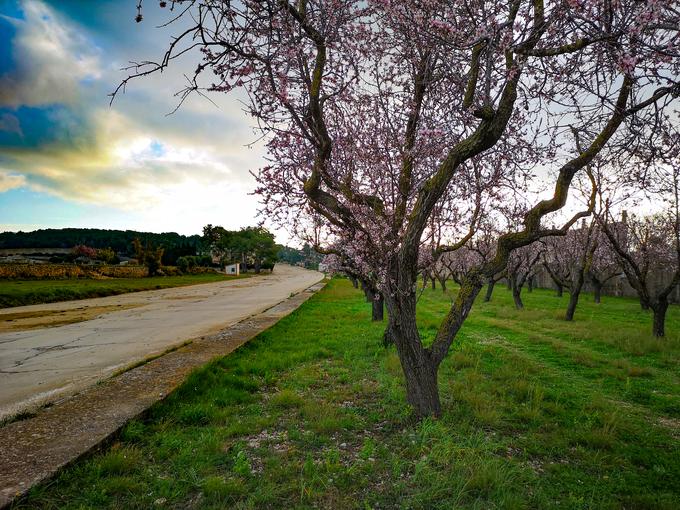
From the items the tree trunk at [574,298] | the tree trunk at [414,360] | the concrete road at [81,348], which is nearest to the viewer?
the tree trunk at [414,360]

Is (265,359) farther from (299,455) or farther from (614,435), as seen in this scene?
(614,435)

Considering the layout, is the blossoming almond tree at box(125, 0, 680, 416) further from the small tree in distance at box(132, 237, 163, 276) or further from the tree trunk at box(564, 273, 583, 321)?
the small tree in distance at box(132, 237, 163, 276)

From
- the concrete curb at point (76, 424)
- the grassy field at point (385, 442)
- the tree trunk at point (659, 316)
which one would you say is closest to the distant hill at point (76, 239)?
the concrete curb at point (76, 424)

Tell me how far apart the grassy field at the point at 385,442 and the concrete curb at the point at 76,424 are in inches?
6.6

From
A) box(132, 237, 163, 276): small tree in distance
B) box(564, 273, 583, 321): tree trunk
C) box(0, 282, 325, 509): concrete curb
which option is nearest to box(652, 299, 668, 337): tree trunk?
box(564, 273, 583, 321): tree trunk

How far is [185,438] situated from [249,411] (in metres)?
1.19

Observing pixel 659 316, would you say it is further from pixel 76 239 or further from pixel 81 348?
pixel 76 239

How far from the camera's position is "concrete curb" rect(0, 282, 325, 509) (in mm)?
3676

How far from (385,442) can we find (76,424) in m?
3.80

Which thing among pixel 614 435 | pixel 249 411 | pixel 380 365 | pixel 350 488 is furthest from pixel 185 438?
pixel 614 435

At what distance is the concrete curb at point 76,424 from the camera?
3.68 m

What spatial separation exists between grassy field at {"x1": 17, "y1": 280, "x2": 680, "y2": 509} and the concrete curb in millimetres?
167

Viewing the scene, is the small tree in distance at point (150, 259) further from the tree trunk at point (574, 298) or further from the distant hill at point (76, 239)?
the tree trunk at point (574, 298)

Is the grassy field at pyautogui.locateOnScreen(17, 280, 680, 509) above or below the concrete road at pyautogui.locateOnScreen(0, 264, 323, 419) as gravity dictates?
above
